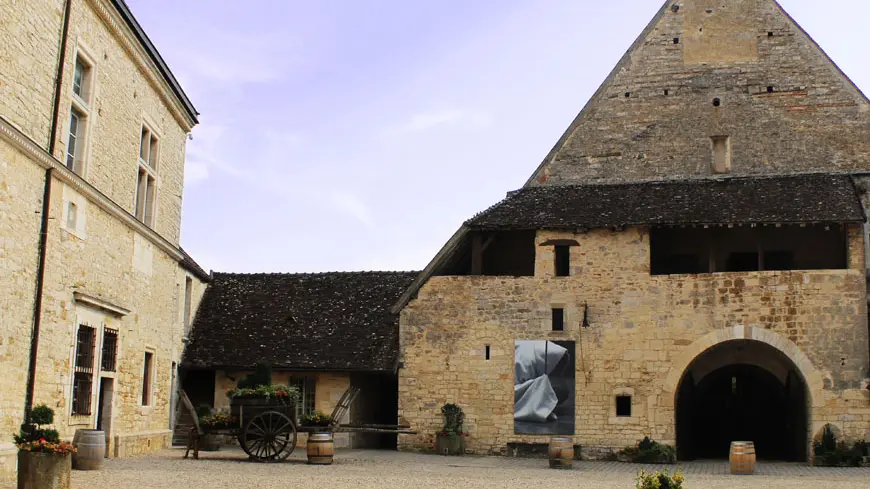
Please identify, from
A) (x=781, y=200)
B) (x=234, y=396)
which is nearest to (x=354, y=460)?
(x=234, y=396)

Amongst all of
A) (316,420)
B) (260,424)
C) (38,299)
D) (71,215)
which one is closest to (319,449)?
(316,420)

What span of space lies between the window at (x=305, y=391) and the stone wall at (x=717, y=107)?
7.12 m

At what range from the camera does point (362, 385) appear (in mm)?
A: 23047

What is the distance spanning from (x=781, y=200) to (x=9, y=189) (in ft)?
47.5

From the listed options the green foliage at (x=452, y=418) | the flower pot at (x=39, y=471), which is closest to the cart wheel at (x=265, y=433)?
the green foliage at (x=452, y=418)

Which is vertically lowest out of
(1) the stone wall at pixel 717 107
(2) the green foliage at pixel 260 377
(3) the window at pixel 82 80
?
Result: (2) the green foliage at pixel 260 377

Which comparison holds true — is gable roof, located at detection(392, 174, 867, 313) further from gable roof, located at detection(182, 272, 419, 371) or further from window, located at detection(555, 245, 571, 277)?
gable roof, located at detection(182, 272, 419, 371)

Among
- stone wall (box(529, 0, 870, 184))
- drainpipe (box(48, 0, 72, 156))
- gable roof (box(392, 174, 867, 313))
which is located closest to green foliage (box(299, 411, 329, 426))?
gable roof (box(392, 174, 867, 313))

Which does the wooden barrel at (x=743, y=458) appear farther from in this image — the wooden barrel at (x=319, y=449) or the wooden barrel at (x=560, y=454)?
the wooden barrel at (x=319, y=449)

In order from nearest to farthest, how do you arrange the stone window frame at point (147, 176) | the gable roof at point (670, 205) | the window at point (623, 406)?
the stone window frame at point (147, 176) → the gable roof at point (670, 205) → the window at point (623, 406)

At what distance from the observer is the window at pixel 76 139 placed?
15.1m

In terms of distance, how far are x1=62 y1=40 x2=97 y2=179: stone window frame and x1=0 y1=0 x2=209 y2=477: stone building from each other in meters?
0.02

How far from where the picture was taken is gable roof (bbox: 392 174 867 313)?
19.1 m

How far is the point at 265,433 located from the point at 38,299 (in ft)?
15.8
